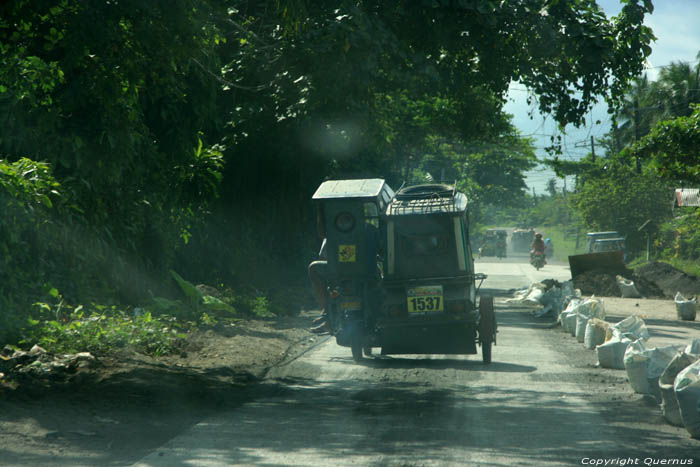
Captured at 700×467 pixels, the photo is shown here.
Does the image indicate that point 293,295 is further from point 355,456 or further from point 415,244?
point 355,456

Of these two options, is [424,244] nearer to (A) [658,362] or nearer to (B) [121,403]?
(A) [658,362]

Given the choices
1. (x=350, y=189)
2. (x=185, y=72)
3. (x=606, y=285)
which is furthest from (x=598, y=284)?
(x=185, y=72)

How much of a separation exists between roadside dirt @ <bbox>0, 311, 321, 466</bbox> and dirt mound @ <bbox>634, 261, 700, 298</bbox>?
1865 centimetres

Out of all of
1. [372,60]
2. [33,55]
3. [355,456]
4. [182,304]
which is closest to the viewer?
[355,456]

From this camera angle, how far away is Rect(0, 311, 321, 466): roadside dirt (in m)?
6.10

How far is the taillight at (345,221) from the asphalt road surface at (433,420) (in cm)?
198

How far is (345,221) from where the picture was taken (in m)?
11.2

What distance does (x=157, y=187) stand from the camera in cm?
1105

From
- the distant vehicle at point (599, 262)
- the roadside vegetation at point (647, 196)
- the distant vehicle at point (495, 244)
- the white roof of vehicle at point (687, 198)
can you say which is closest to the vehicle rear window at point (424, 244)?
the distant vehicle at point (599, 262)

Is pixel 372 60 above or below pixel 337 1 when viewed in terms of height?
below

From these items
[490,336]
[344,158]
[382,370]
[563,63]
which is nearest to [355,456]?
[382,370]

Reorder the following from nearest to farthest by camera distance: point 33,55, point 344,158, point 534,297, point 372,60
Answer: point 33,55 < point 372,60 < point 534,297 < point 344,158

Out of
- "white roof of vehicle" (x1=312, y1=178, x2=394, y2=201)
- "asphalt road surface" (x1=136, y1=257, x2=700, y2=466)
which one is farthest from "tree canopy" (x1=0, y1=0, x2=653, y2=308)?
"asphalt road surface" (x1=136, y1=257, x2=700, y2=466)

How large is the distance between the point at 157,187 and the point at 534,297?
13.5 m
